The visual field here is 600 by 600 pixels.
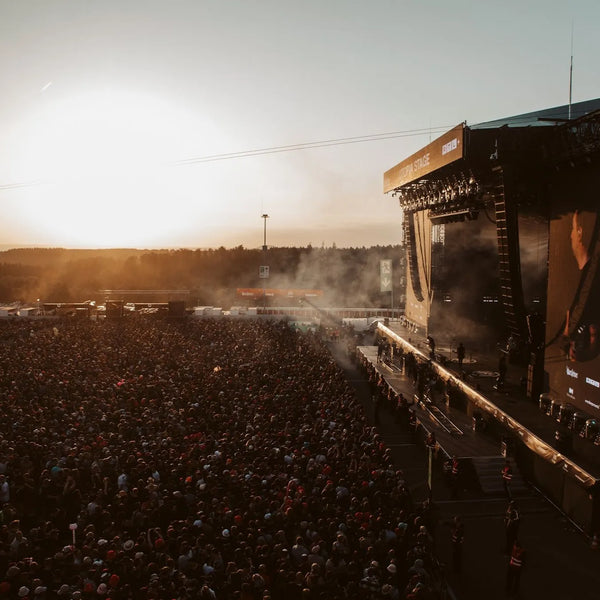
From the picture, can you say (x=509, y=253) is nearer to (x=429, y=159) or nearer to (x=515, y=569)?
(x=429, y=159)

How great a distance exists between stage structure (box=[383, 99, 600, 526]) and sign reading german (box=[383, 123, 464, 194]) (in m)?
0.04

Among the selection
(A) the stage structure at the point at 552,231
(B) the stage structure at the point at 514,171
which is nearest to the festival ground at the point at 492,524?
(A) the stage structure at the point at 552,231

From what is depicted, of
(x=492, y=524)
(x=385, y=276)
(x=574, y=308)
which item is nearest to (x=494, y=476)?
(x=492, y=524)

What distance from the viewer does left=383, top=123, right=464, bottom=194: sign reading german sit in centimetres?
1798

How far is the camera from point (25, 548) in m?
8.43

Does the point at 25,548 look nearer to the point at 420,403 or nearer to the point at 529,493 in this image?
the point at 529,493

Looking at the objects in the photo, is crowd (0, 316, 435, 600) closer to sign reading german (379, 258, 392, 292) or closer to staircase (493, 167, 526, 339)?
staircase (493, 167, 526, 339)

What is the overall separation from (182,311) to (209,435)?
25027 millimetres

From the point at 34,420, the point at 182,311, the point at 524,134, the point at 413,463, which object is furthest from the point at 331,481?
the point at 182,311

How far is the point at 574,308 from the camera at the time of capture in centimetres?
1403

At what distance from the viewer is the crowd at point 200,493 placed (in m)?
7.79

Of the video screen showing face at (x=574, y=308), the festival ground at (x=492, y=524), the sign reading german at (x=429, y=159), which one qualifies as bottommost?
the festival ground at (x=492, y=524)

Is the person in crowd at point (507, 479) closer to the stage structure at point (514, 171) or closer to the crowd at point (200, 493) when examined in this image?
the crowd at point (200, 493)

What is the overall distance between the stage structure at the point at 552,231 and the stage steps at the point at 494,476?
30.8 inches
